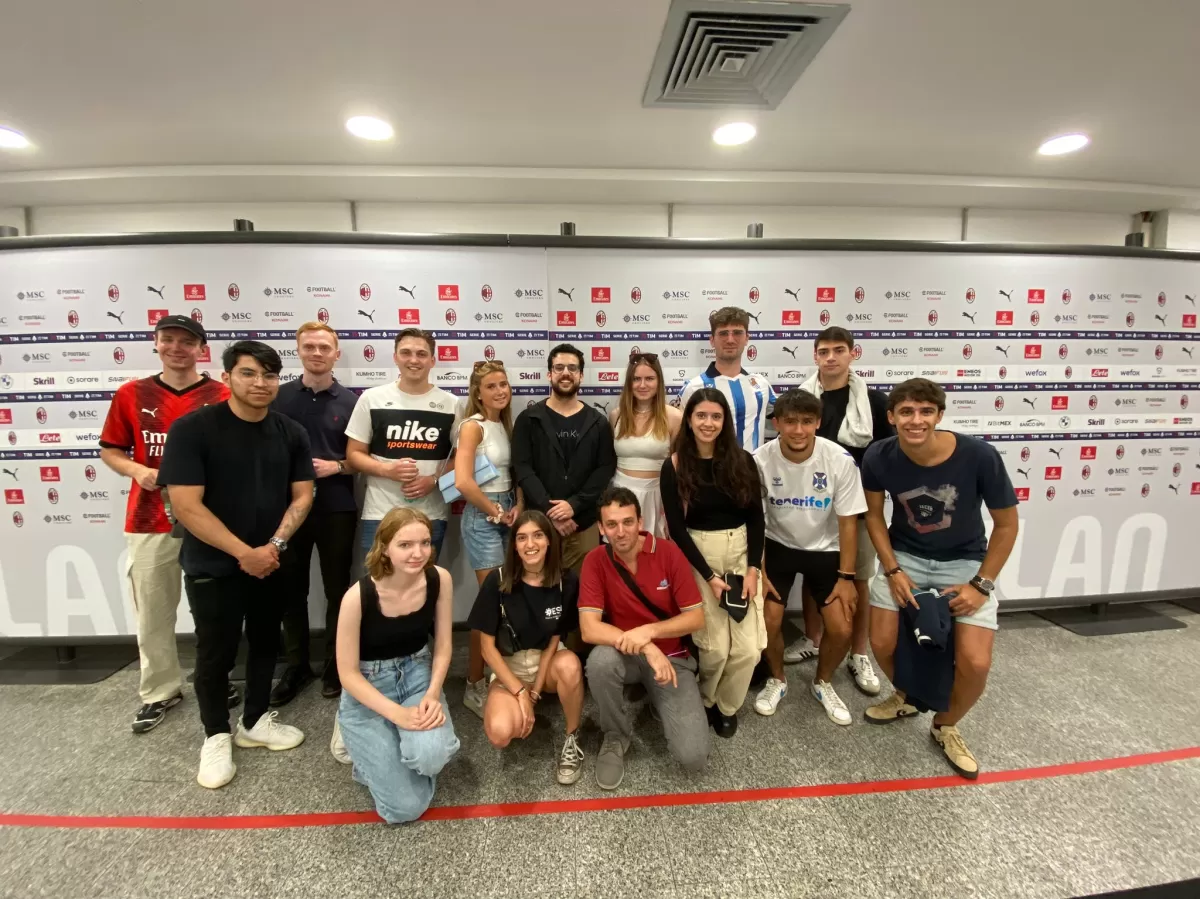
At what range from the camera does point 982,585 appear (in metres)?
1.95

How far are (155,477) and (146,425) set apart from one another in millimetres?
255

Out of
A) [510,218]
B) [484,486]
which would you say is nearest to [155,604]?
[484,486]

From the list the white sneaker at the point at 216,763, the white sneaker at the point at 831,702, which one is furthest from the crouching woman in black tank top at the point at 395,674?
the white sneaker at the point at 831,702

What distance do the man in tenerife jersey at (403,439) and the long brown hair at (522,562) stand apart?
0.67 metres

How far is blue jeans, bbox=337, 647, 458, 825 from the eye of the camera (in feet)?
5.53

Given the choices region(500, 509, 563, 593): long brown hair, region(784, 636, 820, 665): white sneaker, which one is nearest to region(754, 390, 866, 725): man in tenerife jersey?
region(784, 636, 820, 665): white sneaker

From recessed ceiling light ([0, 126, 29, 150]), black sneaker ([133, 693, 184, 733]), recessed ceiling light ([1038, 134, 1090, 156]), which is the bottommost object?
black sneaker ([133, 693, 184, 733])

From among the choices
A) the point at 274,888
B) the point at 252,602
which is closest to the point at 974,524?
the point at 274,888

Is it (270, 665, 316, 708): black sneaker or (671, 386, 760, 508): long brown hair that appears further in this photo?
(270, 665, 316, 708): black sneaker

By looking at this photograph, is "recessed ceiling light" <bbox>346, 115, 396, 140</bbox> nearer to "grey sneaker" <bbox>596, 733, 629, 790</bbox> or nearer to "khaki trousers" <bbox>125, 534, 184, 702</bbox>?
"khaki trousers" <bbox>125, 534, 184, 702</bbox>

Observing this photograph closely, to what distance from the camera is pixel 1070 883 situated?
1487mm

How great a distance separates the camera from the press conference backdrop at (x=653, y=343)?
2.73 m

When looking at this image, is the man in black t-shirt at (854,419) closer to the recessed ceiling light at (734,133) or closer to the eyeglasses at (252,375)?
the recessed ceiling light at (734,133)

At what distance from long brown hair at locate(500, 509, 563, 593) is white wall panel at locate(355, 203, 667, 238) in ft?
7.06
